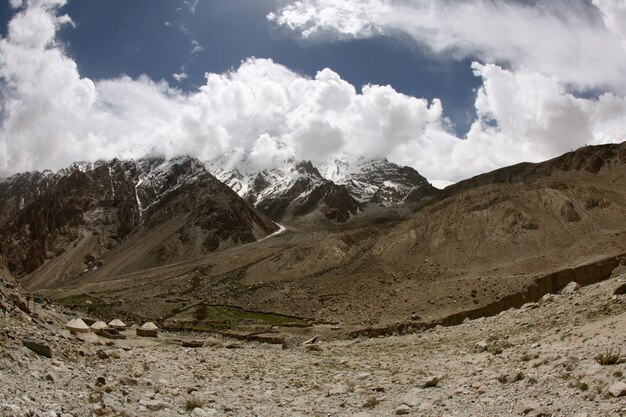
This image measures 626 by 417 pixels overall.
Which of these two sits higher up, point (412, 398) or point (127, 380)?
point (127, 380)

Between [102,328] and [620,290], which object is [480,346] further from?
[102,328]

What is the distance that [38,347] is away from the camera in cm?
1752

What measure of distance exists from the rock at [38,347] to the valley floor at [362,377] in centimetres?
22

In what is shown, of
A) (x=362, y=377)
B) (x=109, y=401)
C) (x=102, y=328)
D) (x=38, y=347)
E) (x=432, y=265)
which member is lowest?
(x=432, y=265)

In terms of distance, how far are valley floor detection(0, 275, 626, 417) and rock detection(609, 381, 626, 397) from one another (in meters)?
0.03

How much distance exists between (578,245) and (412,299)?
117 ft

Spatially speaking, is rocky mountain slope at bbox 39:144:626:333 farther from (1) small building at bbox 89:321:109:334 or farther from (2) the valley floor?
(2) the valley floor

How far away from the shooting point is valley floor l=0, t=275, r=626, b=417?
1416 centimetres

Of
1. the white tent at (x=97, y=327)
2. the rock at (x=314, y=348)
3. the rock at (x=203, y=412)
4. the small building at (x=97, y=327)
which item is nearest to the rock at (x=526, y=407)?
the rock at (x=203, y=412)

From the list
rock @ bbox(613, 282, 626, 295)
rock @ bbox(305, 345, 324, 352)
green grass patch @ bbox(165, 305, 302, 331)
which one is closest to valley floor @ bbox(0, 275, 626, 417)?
rock @ bbox(613, 282, 626, 295)

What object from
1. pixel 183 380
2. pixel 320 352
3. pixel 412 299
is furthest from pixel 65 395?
pixel 412 299

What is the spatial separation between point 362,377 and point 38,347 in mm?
11385

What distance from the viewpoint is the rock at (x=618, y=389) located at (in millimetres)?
13008

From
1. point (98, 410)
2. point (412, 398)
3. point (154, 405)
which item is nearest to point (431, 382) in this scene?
point (412, 398)
